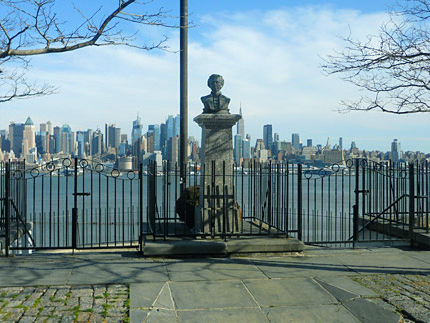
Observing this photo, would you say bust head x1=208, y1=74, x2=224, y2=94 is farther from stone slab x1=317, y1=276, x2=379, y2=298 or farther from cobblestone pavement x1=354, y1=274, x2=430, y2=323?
cobblestone pavement x1=354, y1=274, x2=430, y2=323

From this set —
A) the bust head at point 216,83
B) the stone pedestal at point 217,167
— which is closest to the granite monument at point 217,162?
the stone pedestal at point 217,167

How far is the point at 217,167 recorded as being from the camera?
28.8ft

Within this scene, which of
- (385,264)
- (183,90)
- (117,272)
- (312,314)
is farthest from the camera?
(183,90)

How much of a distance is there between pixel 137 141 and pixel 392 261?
59.7 ft

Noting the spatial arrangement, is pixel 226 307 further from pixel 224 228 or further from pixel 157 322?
pixel 224 228

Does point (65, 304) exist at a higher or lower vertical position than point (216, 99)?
lower

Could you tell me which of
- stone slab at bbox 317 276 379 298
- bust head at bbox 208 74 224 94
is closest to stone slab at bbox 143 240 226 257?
stone slab at bbox 317 276 379 298

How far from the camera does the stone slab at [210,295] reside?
5.32 metres

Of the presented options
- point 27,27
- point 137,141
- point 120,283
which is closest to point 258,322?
point 120,283

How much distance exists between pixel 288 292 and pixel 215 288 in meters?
0.97

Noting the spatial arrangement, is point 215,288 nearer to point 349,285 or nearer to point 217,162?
point 349,285

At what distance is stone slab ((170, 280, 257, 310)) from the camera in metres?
5.32

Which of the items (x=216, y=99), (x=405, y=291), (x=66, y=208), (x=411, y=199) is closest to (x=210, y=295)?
(x=405, y=291)

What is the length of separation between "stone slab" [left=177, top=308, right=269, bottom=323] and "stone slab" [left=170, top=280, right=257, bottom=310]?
15 centimetres
